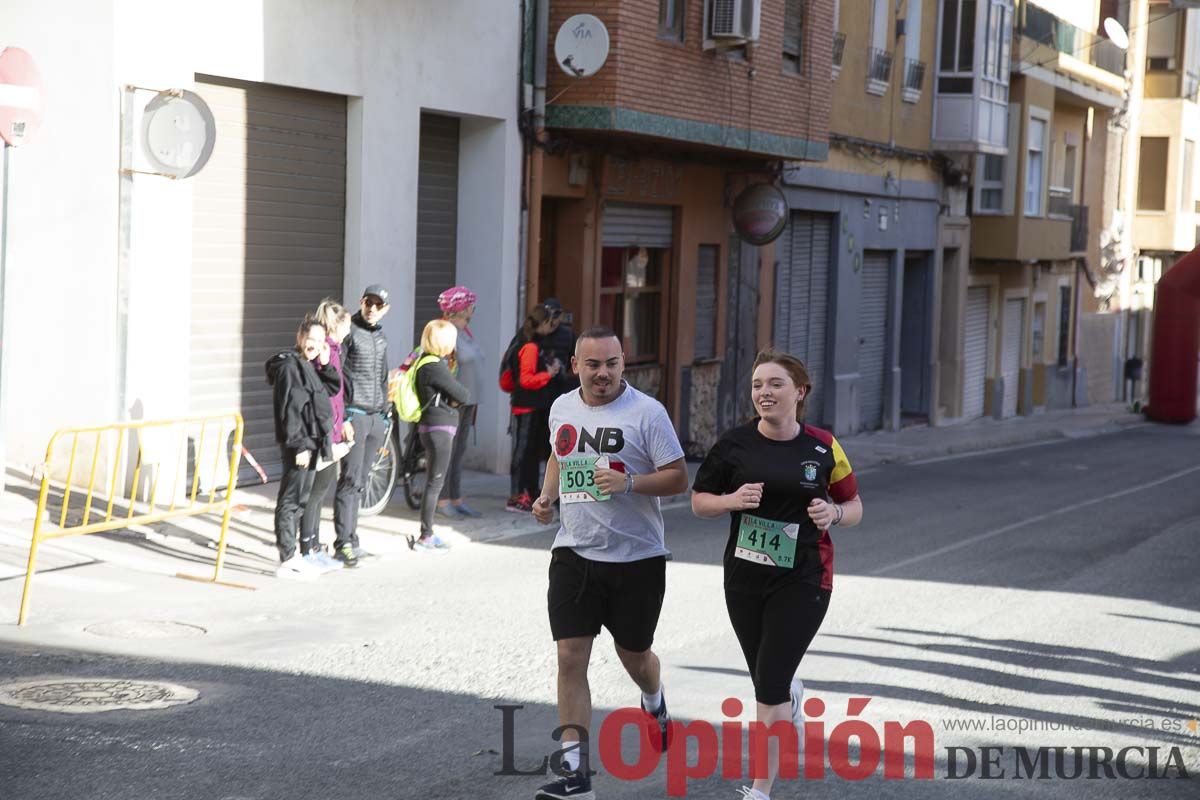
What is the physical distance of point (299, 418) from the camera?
10.4 metres

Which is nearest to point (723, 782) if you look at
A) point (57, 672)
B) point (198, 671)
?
point (198, 671)

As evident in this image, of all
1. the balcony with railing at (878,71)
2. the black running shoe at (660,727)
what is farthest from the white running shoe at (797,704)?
the balcony with railing at (878,71)

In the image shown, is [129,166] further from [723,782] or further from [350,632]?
[723,782]

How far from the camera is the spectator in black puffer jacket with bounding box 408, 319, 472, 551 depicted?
12.2 meters

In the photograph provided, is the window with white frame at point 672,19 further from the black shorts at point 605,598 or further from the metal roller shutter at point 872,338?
the black shorts at point 605,598

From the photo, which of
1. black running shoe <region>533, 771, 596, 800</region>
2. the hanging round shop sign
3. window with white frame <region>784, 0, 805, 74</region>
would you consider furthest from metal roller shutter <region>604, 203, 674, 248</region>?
black running shoe <region>533, 771, 596, 800</region>

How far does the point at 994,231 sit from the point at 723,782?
2837 cm

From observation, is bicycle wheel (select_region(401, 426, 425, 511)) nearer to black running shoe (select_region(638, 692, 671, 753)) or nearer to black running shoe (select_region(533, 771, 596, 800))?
black running shoe (select_region(638, 692, 671, 753))

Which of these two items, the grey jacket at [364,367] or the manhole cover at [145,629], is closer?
the manhole cover at [145,629]

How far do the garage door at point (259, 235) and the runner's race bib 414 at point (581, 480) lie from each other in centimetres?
758

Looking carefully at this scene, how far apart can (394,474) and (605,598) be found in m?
7.30

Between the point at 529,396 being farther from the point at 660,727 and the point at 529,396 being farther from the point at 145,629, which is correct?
the point at 660,727

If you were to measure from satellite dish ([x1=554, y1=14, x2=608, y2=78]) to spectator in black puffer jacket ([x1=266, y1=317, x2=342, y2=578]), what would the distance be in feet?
23.5

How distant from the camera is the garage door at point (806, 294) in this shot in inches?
968
